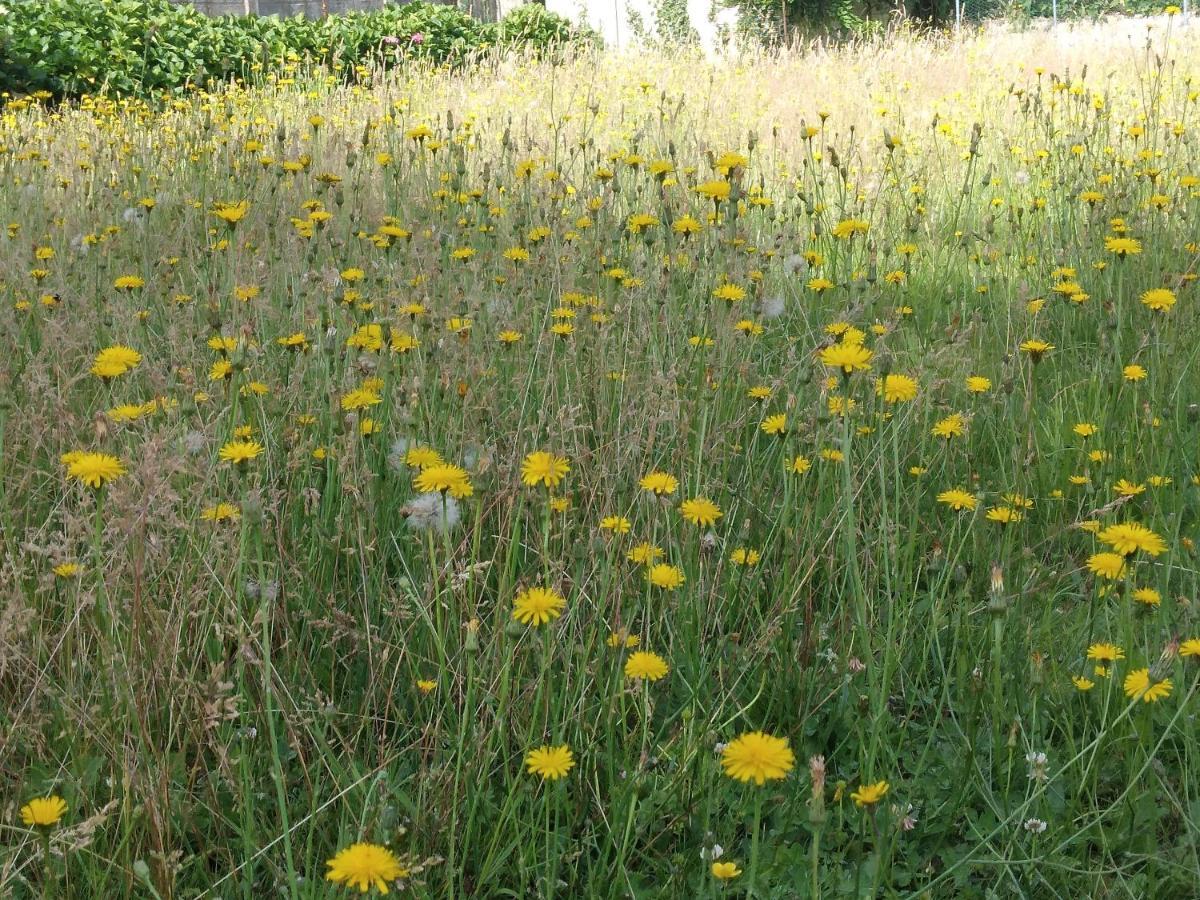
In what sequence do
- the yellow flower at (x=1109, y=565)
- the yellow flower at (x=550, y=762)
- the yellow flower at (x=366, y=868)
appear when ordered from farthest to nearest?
the yellow flower at (x=1109, y=565) < the yellow flower at (x=550, y=762) < the yellow flower at (x=366, y=868)

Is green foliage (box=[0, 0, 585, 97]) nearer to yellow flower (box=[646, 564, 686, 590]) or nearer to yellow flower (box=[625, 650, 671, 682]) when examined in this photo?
yellow flower (box=[646, 564, 686, 590])

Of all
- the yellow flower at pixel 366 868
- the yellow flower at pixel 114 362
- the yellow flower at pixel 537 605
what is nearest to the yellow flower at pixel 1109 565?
the yellow flower at pixel 537 605

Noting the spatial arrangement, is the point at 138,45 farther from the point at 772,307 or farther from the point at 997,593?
the point at 997,593

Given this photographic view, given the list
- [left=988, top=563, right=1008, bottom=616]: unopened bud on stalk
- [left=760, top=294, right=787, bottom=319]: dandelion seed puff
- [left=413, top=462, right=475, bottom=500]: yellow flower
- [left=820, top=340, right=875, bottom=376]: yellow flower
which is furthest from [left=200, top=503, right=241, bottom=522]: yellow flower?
[left=760, top=294, right=787, bottom=319]: dandelion seed puff

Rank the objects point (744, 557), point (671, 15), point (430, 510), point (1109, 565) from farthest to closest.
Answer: point (671, 15) < point (744, 557) < point (430, 510) < point (1109, 565)

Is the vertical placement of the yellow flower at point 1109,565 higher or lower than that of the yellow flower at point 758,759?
lower

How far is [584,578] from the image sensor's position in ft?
6.22

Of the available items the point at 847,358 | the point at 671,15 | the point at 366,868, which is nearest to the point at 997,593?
the point at 847,358

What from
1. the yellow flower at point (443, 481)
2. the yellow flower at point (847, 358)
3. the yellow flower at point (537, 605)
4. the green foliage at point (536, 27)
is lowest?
the yellow flower at point (537, 605)

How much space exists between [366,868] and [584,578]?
3.12 ft

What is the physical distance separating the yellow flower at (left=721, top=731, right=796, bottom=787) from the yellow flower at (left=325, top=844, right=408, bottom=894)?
1.06ft

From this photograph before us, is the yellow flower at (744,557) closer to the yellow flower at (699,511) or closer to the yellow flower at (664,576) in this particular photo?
the yellow flower at (699,511)

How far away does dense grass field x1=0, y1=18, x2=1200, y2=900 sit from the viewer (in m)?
1.39

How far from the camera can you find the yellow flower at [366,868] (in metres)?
0.96
